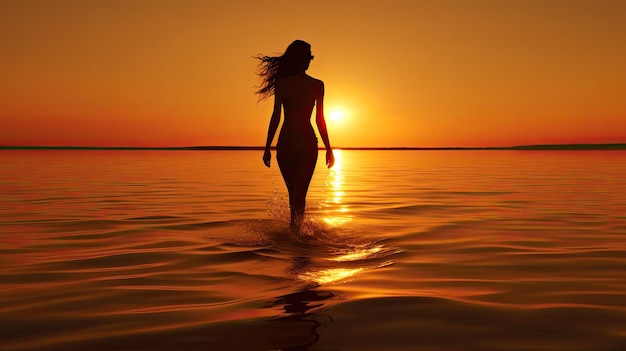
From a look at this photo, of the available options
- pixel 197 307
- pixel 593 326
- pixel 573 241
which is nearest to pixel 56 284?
pixel 197 307

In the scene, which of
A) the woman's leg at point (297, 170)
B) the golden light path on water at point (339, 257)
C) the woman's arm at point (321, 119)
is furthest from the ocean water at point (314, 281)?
the woman's arm at point (321, 119)

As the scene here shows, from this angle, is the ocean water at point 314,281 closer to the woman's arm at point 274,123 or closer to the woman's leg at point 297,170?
the woman's leg at point 297,170

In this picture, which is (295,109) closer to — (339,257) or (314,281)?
(339,257)

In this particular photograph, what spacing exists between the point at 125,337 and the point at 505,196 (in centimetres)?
1462

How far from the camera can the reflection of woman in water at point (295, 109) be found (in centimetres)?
824

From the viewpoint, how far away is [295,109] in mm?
8273

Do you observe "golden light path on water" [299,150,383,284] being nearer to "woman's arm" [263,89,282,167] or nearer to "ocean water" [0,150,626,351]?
"ocean water" [0,150,626,351]

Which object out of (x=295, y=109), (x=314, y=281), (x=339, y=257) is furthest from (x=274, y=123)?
(x=314, y=281)

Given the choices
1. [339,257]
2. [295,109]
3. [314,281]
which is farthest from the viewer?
[295,109]

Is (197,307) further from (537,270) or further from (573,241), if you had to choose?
(573,241)

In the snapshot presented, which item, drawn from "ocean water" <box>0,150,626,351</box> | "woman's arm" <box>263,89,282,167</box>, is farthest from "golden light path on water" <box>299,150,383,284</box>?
"woman's arm" <box>263,89,282,167</box>

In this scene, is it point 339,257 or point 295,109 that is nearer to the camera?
point 339,257

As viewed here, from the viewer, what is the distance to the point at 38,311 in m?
4.62

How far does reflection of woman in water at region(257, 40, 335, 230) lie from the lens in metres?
8.24
